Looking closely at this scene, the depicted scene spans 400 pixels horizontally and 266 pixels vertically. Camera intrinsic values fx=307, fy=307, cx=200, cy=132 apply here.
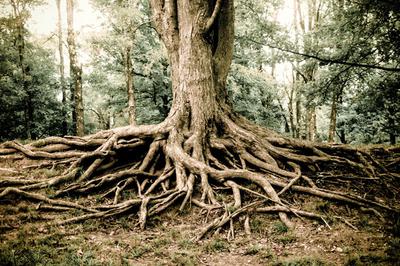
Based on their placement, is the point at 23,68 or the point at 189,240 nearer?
the point at 189,240

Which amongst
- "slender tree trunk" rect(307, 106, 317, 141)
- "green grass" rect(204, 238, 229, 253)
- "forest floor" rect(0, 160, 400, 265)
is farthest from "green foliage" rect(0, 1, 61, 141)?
"green grass" rect(204, 238, 229, 253)

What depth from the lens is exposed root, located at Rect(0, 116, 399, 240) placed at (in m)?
5.54

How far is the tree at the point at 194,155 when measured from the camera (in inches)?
232

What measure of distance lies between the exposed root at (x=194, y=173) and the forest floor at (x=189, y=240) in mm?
163

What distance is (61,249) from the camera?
4.26 m

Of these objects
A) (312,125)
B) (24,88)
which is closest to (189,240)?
(312,125)

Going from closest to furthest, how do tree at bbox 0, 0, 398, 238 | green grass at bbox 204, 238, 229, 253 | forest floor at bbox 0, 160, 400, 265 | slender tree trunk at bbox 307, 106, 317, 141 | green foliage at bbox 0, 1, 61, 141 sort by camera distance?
forest floor at bbox 0, 160, 400, 265 < green grass at bbox 204, 238, 229, 253 < tree at bbox 0, 0, 398, 238 < green foliage at bbox 0, 1, 61, 141 < slender tree trunk at bbox 307, 106, 317, 141

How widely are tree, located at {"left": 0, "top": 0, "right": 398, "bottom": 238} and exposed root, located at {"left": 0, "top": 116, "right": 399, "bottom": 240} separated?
2cm

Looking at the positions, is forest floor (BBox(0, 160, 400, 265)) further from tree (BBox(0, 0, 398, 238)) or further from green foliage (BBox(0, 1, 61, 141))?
green foliage (BBox(0, 1, 61, 141))

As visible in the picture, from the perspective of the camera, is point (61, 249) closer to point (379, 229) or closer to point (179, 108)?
point (179, 108)

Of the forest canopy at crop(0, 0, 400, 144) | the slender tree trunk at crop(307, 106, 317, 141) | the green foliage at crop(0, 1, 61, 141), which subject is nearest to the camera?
the forest canopy at crop(0, 0, 400, 144)

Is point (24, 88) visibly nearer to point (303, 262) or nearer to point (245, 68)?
point (245, 68)

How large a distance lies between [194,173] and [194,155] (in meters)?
0.50

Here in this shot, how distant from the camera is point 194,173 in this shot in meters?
6.43
